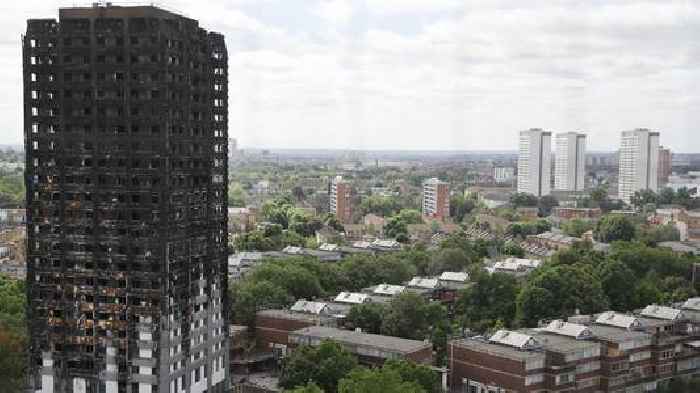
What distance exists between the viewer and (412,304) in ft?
47.4

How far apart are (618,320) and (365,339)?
13.4 feet

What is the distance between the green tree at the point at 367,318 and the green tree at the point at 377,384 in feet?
13.0

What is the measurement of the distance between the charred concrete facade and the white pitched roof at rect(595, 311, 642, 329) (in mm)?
6875

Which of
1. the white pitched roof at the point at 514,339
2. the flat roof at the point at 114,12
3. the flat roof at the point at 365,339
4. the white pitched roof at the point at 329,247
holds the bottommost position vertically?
the flat roof at the point at 365,339

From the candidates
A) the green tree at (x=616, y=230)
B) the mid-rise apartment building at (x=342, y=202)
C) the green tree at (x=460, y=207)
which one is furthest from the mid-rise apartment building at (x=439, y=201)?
A: the green tree at (x=616, y=230)

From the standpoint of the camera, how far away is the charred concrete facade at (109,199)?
33.4 feet

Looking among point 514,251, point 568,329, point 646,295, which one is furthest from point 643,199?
point 568,329

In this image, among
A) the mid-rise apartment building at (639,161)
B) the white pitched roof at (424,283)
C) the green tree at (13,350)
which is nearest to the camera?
the green tree at (13,350)

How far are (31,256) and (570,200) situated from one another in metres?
38.1

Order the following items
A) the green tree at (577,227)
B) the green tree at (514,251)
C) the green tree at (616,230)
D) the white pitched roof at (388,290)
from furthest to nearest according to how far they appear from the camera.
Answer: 1. the green tree at (577,227)
2. the green tree at (616,230)
3. the green tree at (514,251)
4. the white pitched roof at (388,290)

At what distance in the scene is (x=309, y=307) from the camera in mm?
15312

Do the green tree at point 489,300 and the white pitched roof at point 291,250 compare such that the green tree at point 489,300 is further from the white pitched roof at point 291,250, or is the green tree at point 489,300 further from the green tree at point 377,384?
the white pitched roof at point 291,250

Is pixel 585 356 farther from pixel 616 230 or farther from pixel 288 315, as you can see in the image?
pixel 616 230

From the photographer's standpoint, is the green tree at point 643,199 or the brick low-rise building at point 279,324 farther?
the green tree at point 643,199
